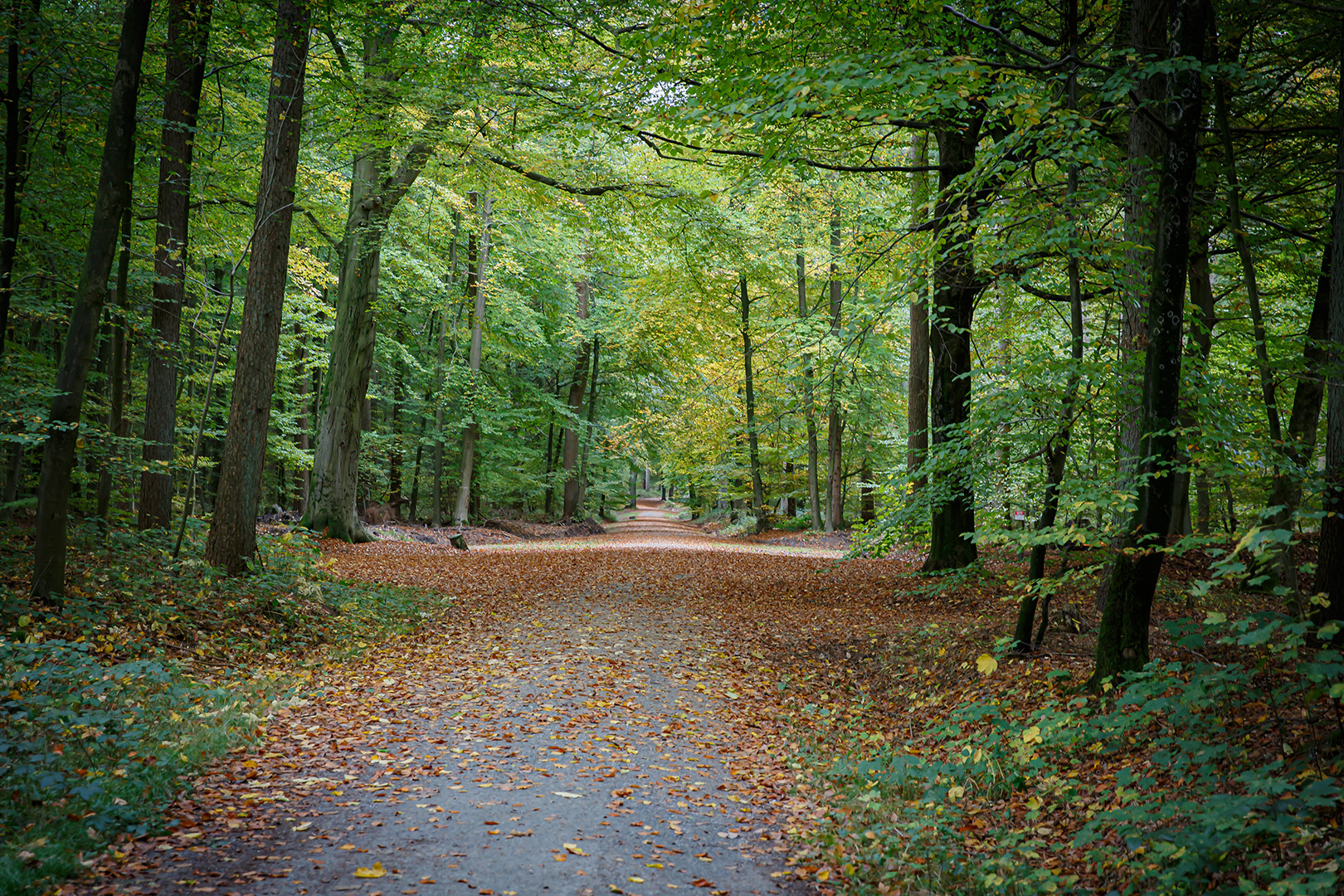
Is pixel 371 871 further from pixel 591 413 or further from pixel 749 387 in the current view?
pixel 591 413

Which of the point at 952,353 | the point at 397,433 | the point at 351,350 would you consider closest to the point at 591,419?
the point at 397,433

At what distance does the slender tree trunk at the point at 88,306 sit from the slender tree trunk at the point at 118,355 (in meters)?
1.93

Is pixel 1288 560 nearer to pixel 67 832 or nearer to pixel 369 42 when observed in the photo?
pixel 67 832

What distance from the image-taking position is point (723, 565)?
1584 cm

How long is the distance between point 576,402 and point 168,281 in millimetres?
21167

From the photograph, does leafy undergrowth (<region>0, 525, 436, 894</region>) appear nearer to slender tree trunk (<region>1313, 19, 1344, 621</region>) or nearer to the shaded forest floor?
the shaded forest floor

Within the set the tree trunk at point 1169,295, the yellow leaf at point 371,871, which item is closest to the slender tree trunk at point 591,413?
the tree trunk at point 1169,295

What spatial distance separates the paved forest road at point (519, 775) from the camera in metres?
3.56

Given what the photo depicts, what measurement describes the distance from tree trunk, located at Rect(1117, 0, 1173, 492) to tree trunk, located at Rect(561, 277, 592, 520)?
2398 cm

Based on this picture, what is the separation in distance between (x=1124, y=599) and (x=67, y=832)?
607cm

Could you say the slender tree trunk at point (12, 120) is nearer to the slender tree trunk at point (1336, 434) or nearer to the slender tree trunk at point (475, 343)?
the slender tree trunk at point (1336, 434)

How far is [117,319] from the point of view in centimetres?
835

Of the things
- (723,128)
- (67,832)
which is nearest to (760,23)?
(723,128)

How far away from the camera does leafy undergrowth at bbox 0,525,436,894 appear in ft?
12.0
